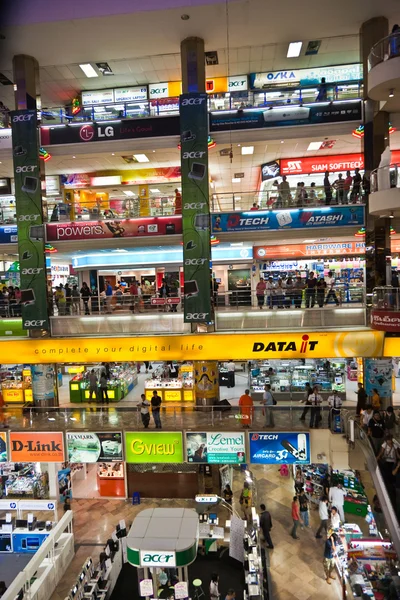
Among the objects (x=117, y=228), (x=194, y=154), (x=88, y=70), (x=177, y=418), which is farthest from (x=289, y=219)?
(x=88, y=70)

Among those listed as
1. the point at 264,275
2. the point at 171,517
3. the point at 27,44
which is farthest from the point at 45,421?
the point at 27,44

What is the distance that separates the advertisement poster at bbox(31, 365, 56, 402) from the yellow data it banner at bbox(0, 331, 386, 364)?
3.14 ft

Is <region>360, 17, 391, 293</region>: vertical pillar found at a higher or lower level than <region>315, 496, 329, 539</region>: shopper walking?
higher

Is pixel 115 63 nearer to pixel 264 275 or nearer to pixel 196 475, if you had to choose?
pixel 264 275

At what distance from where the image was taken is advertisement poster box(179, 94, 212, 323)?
14.4 meters

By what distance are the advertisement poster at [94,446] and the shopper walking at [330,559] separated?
634 cm

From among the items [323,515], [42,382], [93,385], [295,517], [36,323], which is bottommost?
[295,517]

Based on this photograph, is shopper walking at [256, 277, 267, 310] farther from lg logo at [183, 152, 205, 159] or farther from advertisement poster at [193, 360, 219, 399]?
lg logo at [183, 152, 205, 159]

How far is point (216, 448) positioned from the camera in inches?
499

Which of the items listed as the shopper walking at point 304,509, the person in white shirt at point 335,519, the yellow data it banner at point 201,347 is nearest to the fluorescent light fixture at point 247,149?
the yellow data it banner at point 201,347

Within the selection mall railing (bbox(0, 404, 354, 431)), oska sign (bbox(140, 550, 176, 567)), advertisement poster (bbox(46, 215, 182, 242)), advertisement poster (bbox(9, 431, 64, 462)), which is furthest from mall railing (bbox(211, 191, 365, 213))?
oska sign (bbox(140, 550, 176, 567))

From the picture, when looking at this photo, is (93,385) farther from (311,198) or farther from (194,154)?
(311,198)

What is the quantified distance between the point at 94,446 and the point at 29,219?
8.28 metres

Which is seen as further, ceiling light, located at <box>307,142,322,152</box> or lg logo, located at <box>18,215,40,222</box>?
ceiling light, located at <box>307,142,322,152</box>
